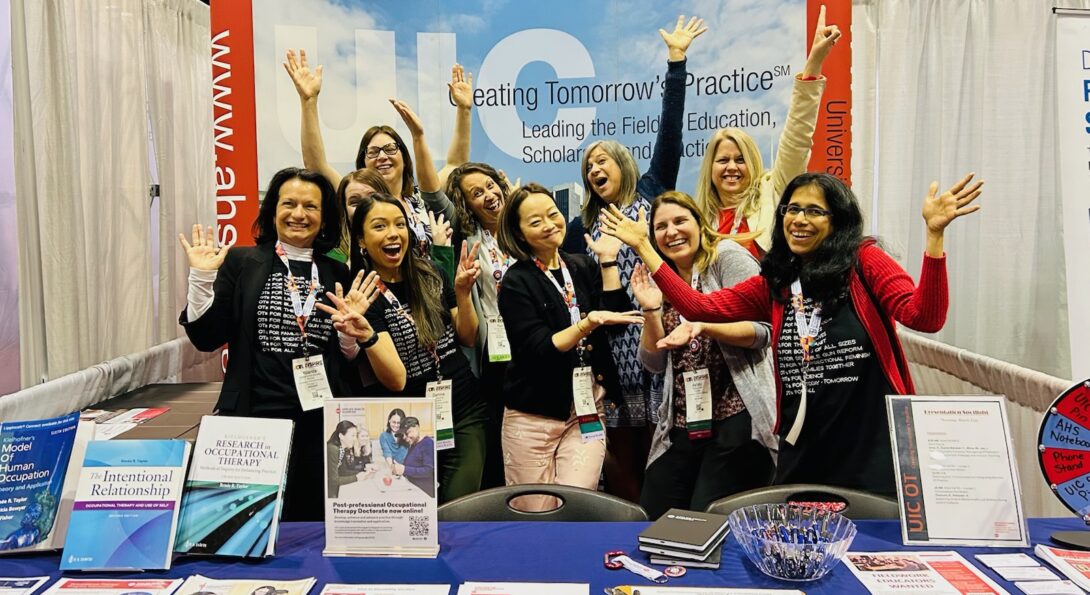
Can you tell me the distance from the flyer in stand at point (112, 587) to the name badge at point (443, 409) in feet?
4.83

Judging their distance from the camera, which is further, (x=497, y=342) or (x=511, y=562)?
(x=497, y=342)

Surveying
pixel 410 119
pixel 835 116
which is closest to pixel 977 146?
pixel 835 116

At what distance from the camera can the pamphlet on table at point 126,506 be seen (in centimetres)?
148

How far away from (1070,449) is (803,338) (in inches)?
35.6

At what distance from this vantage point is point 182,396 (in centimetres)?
345

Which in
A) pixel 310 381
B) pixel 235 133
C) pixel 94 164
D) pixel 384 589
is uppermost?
pixel 235 133

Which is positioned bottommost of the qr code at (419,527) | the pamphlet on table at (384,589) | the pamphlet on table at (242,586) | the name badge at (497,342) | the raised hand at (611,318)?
the pamphlet on table at (384,589)

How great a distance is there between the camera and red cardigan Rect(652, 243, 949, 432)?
2162 mm

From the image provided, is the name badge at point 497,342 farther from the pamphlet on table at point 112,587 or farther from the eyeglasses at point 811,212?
the pamphlet on table at point 112,587

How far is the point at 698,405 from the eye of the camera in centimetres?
277

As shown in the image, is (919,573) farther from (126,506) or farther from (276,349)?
(276,349)

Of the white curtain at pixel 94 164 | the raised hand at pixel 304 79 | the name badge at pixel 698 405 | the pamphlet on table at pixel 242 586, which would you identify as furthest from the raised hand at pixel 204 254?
the name badge at pixel 698 405

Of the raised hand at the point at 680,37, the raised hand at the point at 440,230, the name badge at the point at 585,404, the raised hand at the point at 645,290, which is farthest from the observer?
the raised hand at the point at 680,37

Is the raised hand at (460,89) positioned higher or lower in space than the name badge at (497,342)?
higher
